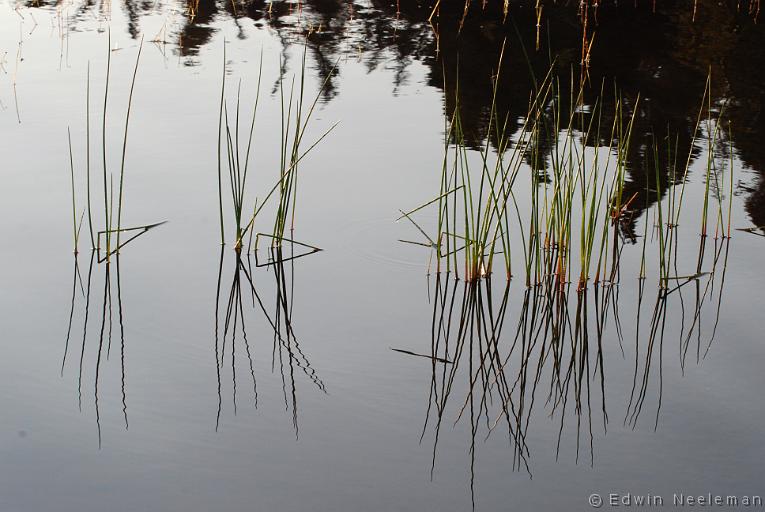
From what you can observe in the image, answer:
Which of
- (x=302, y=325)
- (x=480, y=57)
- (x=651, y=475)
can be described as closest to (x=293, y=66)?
(x=480, y=57)

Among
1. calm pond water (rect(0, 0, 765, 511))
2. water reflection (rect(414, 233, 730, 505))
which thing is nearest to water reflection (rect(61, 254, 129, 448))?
calm pond water (rect(0, 0, 765, 511))

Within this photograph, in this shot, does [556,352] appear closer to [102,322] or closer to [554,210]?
[554,210]

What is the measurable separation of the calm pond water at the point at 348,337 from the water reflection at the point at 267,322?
0.01 metres

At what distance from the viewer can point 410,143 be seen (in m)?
4.40

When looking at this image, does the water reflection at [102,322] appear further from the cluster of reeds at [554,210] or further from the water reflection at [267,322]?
the cluster of reeds at [554,210]

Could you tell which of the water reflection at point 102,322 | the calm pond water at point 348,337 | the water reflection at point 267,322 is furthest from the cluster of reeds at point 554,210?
the water reflection at point 102,322

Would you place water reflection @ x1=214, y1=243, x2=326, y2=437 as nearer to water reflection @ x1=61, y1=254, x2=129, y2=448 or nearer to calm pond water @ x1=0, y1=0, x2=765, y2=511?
calm pond water @ x1=0, y1=0, x2=765, y2=511

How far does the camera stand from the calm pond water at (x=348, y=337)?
7.06ft

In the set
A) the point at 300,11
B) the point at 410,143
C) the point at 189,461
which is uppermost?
the point at 300,11

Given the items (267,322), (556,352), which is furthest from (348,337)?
(556,352)

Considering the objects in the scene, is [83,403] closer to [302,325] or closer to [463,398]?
[302,325]

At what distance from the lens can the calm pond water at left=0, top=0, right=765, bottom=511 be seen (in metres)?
2.15

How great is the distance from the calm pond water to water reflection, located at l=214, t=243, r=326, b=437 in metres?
0.01

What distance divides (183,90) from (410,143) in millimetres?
1367
